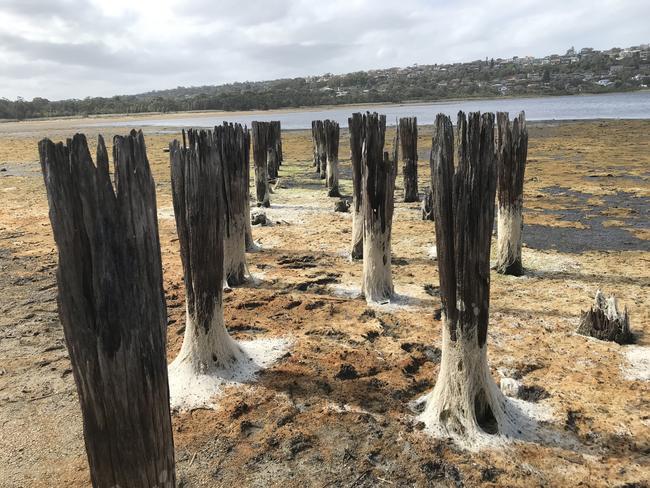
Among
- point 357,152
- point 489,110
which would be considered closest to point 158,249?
point 357,152

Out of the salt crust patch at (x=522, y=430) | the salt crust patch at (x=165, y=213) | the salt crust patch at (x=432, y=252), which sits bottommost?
the salt crust patch at (x=522, y=430)

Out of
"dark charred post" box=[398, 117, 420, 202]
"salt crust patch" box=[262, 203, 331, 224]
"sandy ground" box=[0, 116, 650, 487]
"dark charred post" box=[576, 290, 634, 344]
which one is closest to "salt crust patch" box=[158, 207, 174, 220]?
"sandy ground" box=[0, 116, 650, 487]

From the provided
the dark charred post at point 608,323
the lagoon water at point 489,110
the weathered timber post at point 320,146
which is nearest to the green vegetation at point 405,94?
the lagoon water at point 489,110

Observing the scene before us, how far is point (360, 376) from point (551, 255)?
18.3 ft

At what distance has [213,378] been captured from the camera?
17.7 ft

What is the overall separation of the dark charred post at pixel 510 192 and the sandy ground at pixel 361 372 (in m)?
0.47

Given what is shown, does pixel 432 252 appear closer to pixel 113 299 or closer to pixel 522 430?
pixel 522 430

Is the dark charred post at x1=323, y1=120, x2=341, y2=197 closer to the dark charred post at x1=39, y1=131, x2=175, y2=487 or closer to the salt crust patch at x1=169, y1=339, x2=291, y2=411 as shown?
the salt crust patch at x1=169, y1=339, x2=291, y2=411

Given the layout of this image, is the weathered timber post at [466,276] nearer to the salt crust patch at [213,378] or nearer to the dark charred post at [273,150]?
the salt crust patch at [213,378]

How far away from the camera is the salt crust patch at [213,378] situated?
16.6 ft

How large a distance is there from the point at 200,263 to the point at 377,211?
286 cm

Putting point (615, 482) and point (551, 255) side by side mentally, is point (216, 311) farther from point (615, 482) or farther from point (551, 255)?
point (551, 255)

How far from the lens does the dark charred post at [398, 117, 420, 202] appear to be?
575 inches

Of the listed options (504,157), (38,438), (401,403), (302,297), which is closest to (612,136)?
(504,157)
